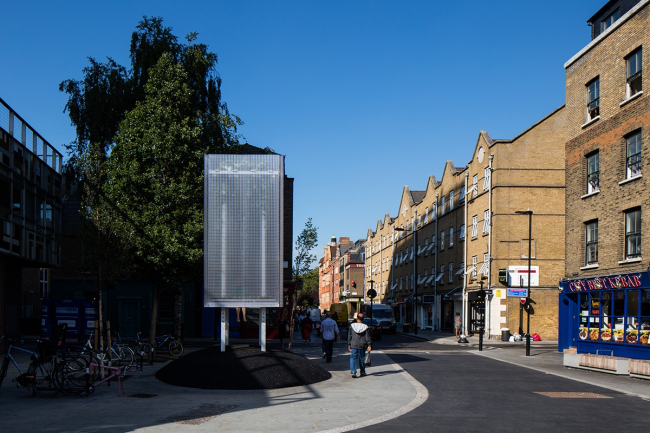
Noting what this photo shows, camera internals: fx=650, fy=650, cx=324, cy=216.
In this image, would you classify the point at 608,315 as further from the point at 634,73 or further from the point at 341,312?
the point at 341,312

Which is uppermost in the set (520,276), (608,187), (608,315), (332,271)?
(608,187)

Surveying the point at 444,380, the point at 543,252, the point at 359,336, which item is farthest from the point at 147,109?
the point at 543,252

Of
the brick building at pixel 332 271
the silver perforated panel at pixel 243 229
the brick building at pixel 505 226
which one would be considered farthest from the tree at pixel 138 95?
the brick building at pixel 332 271

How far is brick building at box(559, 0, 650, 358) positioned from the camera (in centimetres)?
2175

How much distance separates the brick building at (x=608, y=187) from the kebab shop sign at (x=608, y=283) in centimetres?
3

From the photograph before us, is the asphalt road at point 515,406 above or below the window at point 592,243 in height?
below

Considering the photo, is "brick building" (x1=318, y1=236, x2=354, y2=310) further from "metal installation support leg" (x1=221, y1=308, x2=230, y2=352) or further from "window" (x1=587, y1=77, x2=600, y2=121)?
"metal installation support leg" (x1=221, y1=308, x2=230, y2=352)

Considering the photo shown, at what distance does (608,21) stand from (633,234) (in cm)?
952

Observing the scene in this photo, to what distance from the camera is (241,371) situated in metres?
15.2

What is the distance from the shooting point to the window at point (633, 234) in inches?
867

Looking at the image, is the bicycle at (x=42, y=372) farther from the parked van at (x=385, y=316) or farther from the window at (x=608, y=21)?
the parked van at (x=385, y=316)

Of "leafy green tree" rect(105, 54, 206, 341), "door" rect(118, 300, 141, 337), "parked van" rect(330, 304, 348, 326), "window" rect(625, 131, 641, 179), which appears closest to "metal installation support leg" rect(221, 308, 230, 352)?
"leafy green tree" rect(105, 54, 206, 341)

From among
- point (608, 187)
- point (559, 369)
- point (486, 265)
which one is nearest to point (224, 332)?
point (559, 369)

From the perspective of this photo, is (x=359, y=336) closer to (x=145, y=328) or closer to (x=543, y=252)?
(x=145, y=328)
